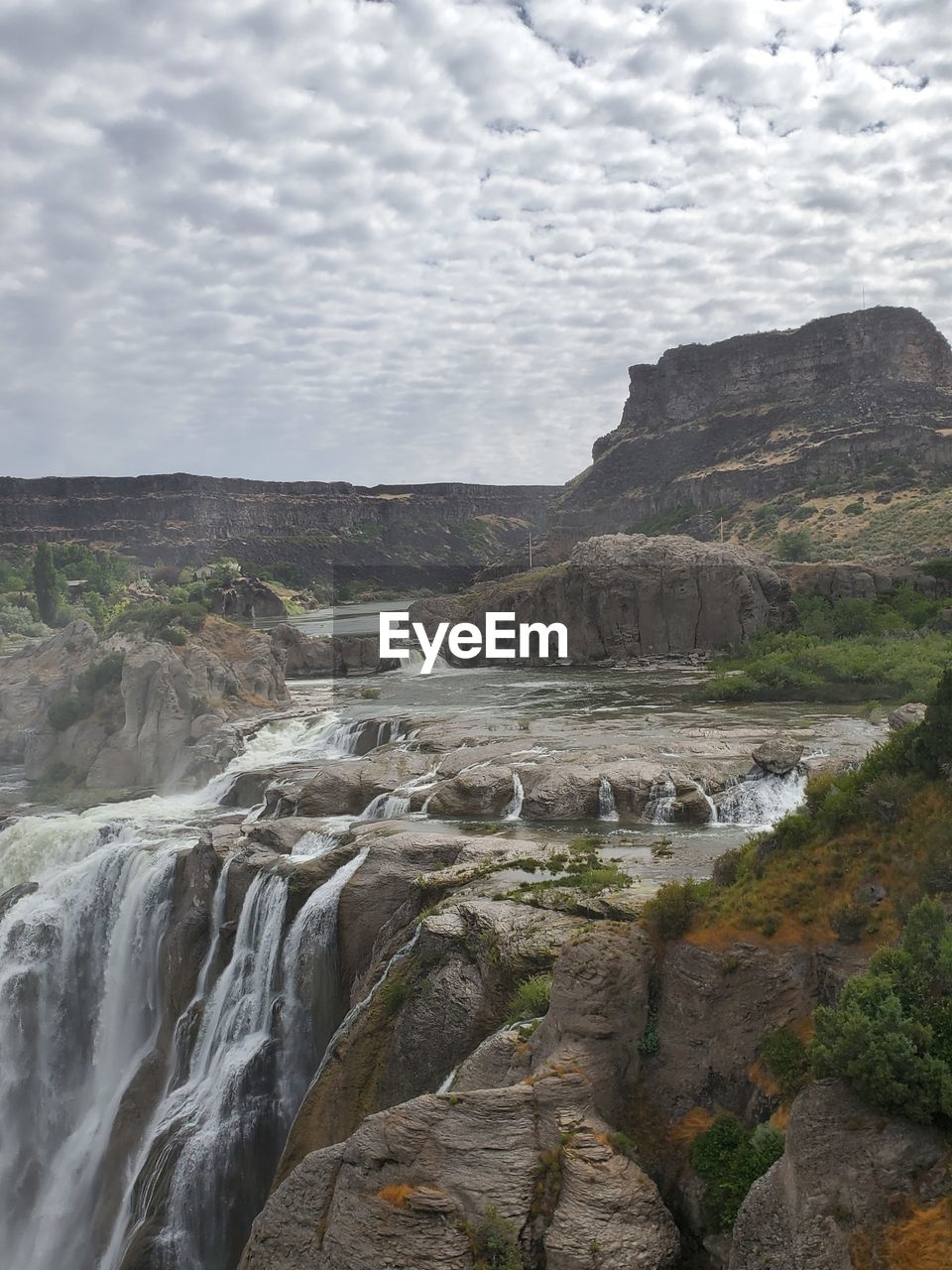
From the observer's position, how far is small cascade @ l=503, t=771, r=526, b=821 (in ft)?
80.6

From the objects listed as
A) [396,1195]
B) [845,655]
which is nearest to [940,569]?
[845,655]

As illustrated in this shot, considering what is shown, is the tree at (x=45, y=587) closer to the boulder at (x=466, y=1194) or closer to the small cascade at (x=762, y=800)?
the small cascade at (x=762, y=800)

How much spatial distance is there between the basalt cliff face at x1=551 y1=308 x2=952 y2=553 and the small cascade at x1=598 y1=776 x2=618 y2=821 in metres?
74.6

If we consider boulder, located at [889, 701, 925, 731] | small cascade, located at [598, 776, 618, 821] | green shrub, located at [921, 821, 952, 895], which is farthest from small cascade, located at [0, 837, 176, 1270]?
boulder, located at [889, 701, 925, 731]

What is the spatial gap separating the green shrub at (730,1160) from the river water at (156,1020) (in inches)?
266

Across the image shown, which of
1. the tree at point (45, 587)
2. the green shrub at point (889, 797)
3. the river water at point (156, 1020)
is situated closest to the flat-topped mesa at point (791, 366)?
the tree at point (45, 587)

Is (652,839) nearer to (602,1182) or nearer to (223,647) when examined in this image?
(602,1182)

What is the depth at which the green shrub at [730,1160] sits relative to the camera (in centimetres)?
959

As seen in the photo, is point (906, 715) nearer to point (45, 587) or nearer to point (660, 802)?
point (660, 802)

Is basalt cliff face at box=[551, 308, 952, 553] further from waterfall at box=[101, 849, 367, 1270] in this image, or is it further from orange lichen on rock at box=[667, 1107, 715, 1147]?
orange lichen on rock at box=[667, 1107, 715, 1147]

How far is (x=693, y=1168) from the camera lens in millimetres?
10188

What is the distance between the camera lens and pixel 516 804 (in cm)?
2491

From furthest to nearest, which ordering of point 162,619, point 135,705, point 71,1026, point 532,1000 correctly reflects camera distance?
1. point 162,619
2. point 135,705
3. point 71,1026
4. point 532,1000

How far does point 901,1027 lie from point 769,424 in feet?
398
